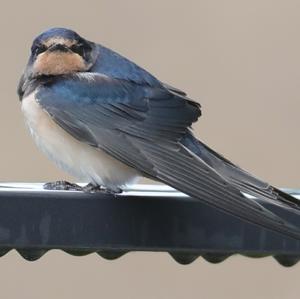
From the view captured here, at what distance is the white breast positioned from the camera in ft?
9.25

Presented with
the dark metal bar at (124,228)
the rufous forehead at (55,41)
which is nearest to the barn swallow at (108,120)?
the rufous forehead at (55,41)

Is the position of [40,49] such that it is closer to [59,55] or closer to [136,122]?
[59,55]

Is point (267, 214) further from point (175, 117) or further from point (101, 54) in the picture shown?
point (101, 54)

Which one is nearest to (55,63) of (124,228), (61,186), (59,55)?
(59,55)

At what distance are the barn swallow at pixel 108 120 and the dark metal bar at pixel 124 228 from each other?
32 centimetres

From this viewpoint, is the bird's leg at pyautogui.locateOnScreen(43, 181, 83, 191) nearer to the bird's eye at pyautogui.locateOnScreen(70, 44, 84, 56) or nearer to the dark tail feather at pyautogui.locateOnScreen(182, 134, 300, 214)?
the dark tail feather at pyautogui.locateOnScreen(182, 134, 300, 214)

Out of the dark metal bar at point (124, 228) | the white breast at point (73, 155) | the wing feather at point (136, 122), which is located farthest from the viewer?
the white breast at point (73, 155)

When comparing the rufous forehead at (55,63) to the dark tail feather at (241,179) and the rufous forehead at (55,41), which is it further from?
the dark tail feather at (241,179)

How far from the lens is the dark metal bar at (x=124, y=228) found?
6.77 ft

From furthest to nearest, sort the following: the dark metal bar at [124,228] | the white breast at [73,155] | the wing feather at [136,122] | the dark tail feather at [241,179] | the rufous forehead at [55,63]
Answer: the rufous forehead at [55,63]
the white breast at [73,155]
the wing feather at [136,122]
the dark tail feather at [241,179]
the dark metal bar at [124,228]

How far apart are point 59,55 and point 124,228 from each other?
98 centimetres

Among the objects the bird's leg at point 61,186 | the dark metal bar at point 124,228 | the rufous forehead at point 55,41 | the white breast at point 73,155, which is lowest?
the dark metal bar at point 124,228

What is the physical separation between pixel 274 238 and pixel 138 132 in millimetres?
768

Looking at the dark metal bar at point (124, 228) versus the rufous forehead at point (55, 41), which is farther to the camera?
the rufous forehead at point (55, 41)
